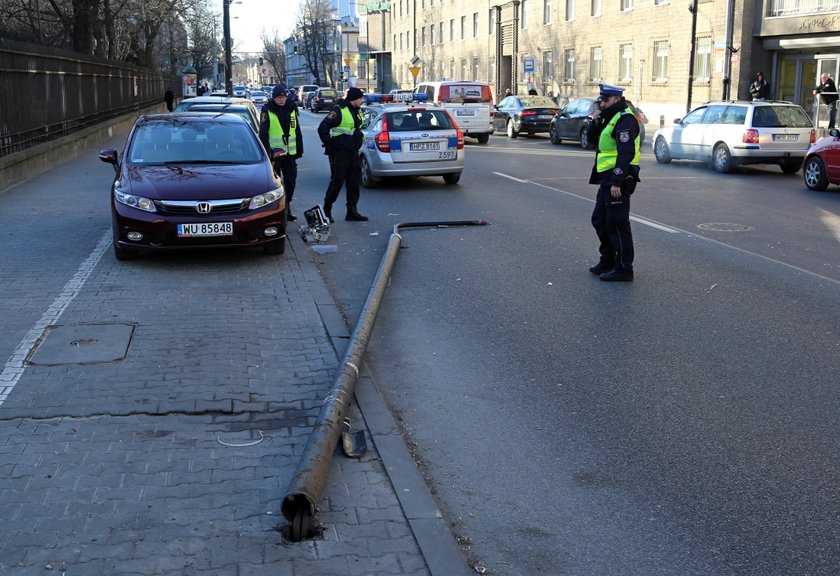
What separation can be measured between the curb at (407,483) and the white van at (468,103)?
2376cm

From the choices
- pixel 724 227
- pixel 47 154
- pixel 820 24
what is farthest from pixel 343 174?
pixel 820 24

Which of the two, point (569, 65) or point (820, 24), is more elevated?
point (820, 24)

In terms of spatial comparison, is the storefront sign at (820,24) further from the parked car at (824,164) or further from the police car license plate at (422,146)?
the police car license plate at (422,146)

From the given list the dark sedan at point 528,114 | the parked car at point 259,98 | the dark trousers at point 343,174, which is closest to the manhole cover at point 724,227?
the dark trousers at point 343,174

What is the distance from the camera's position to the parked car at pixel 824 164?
16422 millimetres

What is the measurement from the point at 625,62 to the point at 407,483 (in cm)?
4065

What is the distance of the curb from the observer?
146 inches

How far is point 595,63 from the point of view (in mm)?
45375

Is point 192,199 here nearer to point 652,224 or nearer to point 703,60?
point 652,224

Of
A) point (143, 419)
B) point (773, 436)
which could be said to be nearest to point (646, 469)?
point (773, 436)

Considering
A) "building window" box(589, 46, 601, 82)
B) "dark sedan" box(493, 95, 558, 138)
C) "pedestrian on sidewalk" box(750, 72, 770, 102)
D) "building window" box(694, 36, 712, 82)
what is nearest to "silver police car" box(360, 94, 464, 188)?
"dark sedan" box(493, 95, 558, 138)

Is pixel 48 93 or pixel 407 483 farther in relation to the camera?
pixel 48 93

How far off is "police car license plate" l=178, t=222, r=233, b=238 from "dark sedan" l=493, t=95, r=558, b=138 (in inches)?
984

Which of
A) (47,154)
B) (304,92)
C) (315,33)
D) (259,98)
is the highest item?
(315,33)
